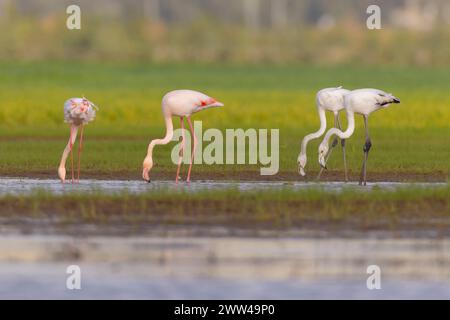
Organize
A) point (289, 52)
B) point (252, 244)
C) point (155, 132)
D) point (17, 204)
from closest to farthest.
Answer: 1. point (252, 244)
2. point (17, 204)
3. point (155, 132)
4. point (289, 52)

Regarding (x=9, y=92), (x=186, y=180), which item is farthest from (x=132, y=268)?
(x=9, y=92)

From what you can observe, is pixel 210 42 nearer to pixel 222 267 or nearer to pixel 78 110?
pixel 78 110

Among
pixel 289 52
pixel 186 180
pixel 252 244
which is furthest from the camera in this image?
pixel 289 52

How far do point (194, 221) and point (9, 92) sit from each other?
31.3 m

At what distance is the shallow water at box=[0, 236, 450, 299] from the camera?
11.4m

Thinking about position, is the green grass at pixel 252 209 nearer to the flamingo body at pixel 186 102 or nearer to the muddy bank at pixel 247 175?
the flamingo body at pixel 186 102

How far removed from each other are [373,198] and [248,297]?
5.77 meters

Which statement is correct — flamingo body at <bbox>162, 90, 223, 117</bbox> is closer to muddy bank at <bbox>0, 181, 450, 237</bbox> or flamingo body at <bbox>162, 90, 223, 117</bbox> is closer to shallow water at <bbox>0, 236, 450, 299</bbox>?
muddy bank at <bbox>0, 181, 450, 237</bbox>

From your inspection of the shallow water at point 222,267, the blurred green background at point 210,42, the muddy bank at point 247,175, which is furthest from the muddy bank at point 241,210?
the blurred green background at point 210,42

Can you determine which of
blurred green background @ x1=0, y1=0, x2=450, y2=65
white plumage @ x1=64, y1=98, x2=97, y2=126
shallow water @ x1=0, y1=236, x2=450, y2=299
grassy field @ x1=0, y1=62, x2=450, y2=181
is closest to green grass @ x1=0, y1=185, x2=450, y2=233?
shallow water @ x1=0, y1=236, x2=450, y2=299

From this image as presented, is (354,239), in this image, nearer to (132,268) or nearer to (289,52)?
(132,268)

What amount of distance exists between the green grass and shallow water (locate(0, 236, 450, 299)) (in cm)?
108

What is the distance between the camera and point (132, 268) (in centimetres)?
1245
